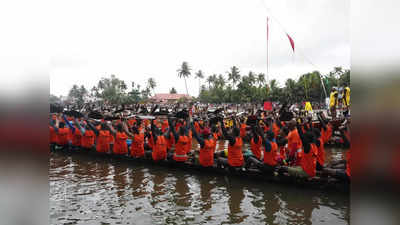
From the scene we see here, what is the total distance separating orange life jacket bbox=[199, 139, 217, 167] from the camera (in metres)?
8.82

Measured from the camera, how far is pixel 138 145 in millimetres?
10922

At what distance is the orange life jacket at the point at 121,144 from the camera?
1137 cm

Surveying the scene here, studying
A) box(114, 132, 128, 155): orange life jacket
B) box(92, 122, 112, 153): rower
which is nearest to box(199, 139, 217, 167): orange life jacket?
box(114, 132, 128, 155): orange life jacket

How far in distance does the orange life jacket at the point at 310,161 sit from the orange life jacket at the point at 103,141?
8.22 meters

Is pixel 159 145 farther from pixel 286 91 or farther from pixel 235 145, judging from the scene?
pixel 286 91

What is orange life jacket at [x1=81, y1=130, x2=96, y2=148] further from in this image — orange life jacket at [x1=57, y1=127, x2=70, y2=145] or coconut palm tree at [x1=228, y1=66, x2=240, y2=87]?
coconut palm tree at [x1=228, y1=66, x2=240, y2=87]

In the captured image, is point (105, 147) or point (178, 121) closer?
point (105, 147)

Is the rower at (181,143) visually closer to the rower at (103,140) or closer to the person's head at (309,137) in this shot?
the rower at (103,140)

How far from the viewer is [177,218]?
6355 mm

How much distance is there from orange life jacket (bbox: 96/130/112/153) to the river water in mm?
2120

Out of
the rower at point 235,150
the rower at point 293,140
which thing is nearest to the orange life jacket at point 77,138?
the rower at point 235,150
